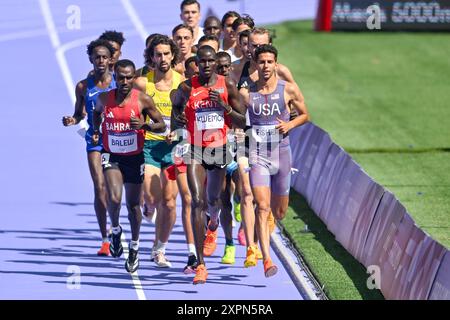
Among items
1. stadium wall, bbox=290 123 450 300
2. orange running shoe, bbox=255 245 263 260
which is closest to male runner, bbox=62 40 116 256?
orange running shoe, bbox=255 245 263 260

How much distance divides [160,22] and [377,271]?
23.4 metres

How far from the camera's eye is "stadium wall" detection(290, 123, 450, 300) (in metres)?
13.9

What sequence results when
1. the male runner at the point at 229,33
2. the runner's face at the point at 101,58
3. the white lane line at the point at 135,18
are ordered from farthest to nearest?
the white lane line at the point at 135,18 < the male runner at the point at 229,33 < the runner's face at the point at 101,58

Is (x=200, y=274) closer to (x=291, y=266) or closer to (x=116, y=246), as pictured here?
(x=291, y=266)

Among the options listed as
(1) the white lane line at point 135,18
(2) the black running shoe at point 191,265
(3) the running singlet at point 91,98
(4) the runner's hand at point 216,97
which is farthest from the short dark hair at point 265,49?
(1) the white lane line at point 135,18

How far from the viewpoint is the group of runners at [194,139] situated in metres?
16.3

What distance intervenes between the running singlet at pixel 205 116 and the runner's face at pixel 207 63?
7.5 inches

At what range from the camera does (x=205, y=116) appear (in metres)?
16.3

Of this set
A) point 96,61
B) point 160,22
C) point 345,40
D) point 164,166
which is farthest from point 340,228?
point 160,22

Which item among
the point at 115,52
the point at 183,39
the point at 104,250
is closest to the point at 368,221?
the point at 104,250

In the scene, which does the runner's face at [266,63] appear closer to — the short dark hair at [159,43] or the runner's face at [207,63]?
the runner's face at [207,63]

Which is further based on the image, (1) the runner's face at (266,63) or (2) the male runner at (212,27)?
(2) the male runner at (212,27)

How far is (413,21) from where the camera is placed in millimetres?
36969
